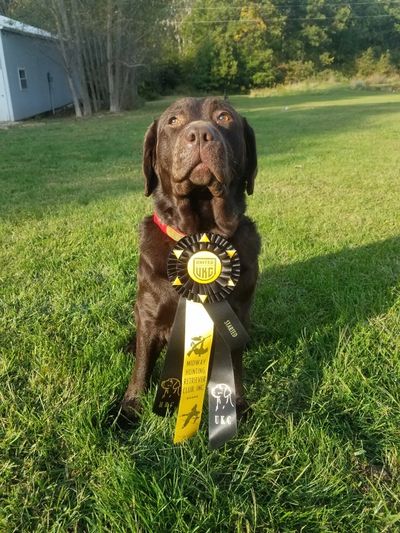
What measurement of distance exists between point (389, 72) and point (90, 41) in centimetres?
3744

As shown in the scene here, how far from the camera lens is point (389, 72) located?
4672cm

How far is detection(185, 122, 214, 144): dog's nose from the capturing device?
176cm

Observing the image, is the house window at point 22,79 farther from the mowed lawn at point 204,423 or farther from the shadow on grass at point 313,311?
the shadow on grass at point 313,311

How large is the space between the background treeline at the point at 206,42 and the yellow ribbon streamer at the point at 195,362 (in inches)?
811

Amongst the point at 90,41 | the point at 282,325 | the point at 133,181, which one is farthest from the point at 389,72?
the point at 282,325

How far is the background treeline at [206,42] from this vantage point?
19.8 m

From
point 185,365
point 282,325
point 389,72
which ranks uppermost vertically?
point 389,72

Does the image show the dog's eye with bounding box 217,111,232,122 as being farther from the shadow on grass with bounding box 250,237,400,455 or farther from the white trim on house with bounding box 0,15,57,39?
the white trim on house with bounding box 0,15,57,39

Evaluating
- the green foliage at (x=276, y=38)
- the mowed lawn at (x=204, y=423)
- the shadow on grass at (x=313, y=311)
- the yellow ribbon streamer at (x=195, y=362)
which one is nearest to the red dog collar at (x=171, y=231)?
the yellow ribbon streamer at (x=195, y=362)

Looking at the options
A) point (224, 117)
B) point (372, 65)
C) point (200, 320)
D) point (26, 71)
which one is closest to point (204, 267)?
point (200, 320)

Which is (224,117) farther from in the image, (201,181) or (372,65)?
(372,65)

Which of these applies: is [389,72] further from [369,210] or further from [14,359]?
[14,359]

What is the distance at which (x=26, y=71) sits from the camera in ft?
68.8

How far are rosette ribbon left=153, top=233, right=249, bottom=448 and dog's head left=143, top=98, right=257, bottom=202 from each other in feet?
0.81
